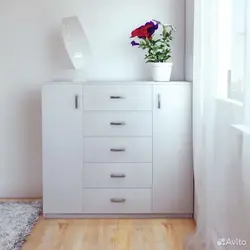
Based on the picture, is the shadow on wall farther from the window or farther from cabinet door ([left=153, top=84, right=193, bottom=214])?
the window

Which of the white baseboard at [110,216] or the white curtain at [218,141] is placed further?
the white baseboard at [110,216]

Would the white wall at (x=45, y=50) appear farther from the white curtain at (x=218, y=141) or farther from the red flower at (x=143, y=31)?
the white curtain at (x=218, y=141)

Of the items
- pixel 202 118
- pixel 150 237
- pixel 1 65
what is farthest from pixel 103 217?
pixel 1 65

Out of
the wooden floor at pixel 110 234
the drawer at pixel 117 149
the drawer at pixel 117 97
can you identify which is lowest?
the wooden floor at pixel 110 234

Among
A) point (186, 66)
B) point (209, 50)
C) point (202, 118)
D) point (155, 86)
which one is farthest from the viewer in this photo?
point (186, 66)

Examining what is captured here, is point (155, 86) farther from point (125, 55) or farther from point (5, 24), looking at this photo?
point (5, 24)

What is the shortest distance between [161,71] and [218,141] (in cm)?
116

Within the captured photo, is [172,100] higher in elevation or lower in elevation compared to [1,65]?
lower

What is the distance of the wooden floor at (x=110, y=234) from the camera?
3.01m

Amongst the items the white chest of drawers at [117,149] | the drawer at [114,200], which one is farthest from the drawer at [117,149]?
the drawer at [114,200]

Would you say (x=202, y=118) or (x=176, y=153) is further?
(x=176, y=153)

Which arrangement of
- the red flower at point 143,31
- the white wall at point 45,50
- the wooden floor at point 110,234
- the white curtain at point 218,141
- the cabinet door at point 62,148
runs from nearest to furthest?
1. the white curtain at point 218,141
2. the wooden floor at point 110,234
3. the cabinet door at point 62,148
4. the red flower at point 143,31
5. the white wall at point 45,50

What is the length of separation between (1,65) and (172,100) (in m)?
1.50

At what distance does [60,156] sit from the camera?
354cm
